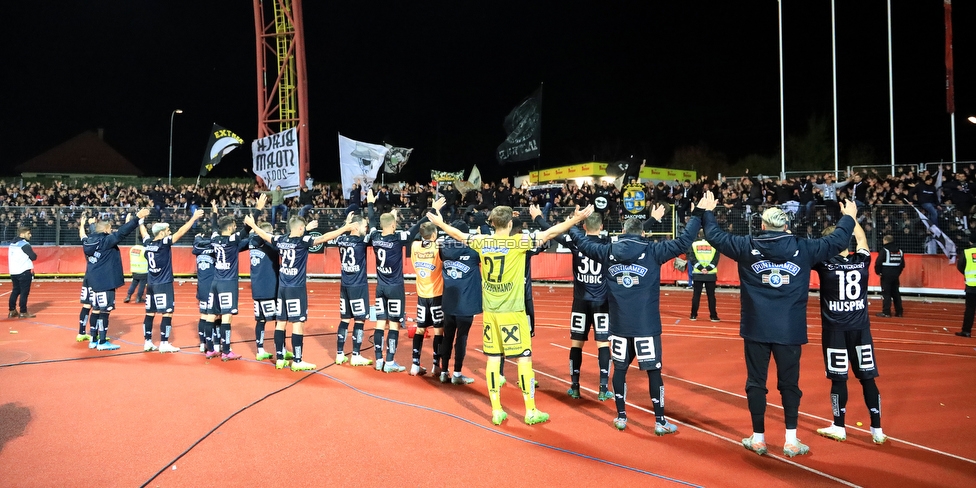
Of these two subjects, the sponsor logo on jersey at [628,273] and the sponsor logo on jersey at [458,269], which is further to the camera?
the sponsor logo on jersey at [458,269]

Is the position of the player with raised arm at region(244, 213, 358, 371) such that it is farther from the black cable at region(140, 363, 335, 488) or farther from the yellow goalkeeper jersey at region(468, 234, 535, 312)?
the yellow goalkeeper jersey at region(468, 234, 535, 312)

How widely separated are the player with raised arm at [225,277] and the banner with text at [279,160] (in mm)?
10780

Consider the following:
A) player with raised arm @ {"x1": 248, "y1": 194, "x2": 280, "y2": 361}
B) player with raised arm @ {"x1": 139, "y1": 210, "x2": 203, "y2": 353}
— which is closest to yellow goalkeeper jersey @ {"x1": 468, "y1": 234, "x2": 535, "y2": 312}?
player with raised arm @ {"x1": 248, "y1": 194, "x2": 280, "y2": 361}

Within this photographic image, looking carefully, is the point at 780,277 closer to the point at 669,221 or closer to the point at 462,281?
the point at 462,281

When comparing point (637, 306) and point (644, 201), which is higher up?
point (644, 201)

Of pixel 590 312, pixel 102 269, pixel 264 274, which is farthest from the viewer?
pixel 102 269

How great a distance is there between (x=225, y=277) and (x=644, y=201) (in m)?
14.3

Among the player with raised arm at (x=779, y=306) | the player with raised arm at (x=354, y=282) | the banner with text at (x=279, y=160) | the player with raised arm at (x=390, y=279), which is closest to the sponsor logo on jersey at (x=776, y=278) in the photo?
the player with raised arm at (x=779, y=306)

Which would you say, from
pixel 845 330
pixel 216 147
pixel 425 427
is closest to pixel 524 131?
pixel 216 147

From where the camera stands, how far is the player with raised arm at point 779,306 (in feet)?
17.0

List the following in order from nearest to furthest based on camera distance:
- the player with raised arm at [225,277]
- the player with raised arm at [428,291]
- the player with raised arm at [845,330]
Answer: the player with raised arm at [845,330] → the player with raised arm at [428,291] → the player with raised arm at [225,277]

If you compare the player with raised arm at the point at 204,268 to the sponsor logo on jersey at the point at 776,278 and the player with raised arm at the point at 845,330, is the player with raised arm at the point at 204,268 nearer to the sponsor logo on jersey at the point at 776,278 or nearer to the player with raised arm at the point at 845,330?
the sponsor logo on jersey at the point at 776,278

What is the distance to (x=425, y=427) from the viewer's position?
230 inches

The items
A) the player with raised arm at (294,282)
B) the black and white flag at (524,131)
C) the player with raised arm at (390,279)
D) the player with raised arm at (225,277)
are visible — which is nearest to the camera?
the player with raised arm at (390,279)
